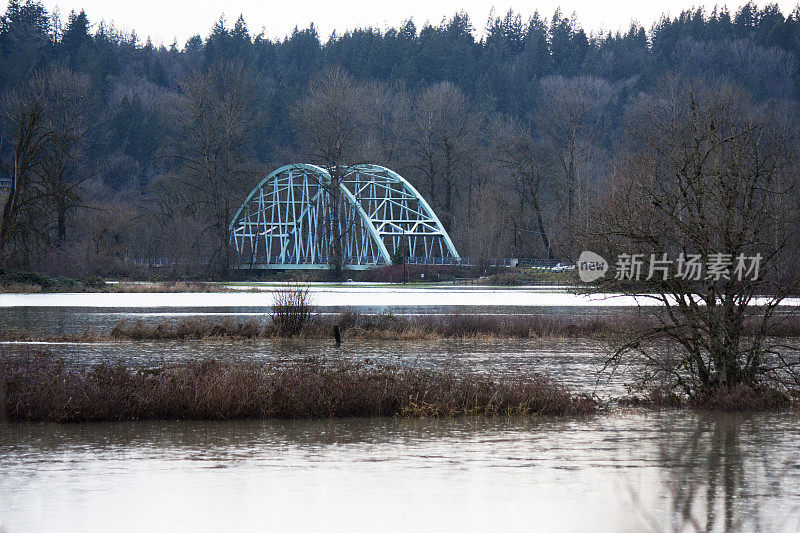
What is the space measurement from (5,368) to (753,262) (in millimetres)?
14494

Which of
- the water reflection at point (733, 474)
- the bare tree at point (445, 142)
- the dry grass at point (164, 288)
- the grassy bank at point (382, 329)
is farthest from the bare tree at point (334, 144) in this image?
the water reflection at point (733, 474)

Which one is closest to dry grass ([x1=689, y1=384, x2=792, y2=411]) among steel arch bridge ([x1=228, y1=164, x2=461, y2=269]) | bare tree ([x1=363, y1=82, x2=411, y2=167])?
steel arch bridge ([x1=228, y1=164, x2=461, y2=269])

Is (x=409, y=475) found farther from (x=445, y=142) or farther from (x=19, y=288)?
(x=445, y=142)

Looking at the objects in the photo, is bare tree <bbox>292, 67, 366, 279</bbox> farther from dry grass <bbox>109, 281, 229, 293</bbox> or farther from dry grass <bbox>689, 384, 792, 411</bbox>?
dry grass <bbox>689, 384, 792, 411</bbox>

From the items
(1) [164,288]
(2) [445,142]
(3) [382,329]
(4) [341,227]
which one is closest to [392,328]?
(3) [382,329]

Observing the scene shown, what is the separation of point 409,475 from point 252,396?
502 cm

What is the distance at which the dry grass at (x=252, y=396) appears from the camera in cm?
1631

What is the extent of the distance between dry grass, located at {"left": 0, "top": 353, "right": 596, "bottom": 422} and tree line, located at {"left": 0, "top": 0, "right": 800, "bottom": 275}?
383 cm

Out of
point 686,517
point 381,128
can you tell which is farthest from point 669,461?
point 381,128

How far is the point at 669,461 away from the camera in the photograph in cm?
1359

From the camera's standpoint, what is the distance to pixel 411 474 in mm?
12656

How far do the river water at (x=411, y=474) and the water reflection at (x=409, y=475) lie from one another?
0.03 metres

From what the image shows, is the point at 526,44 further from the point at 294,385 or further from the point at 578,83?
the point at 294,385

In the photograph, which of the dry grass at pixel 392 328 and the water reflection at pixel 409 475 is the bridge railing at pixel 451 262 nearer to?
the dry grass at pixel 392 328
